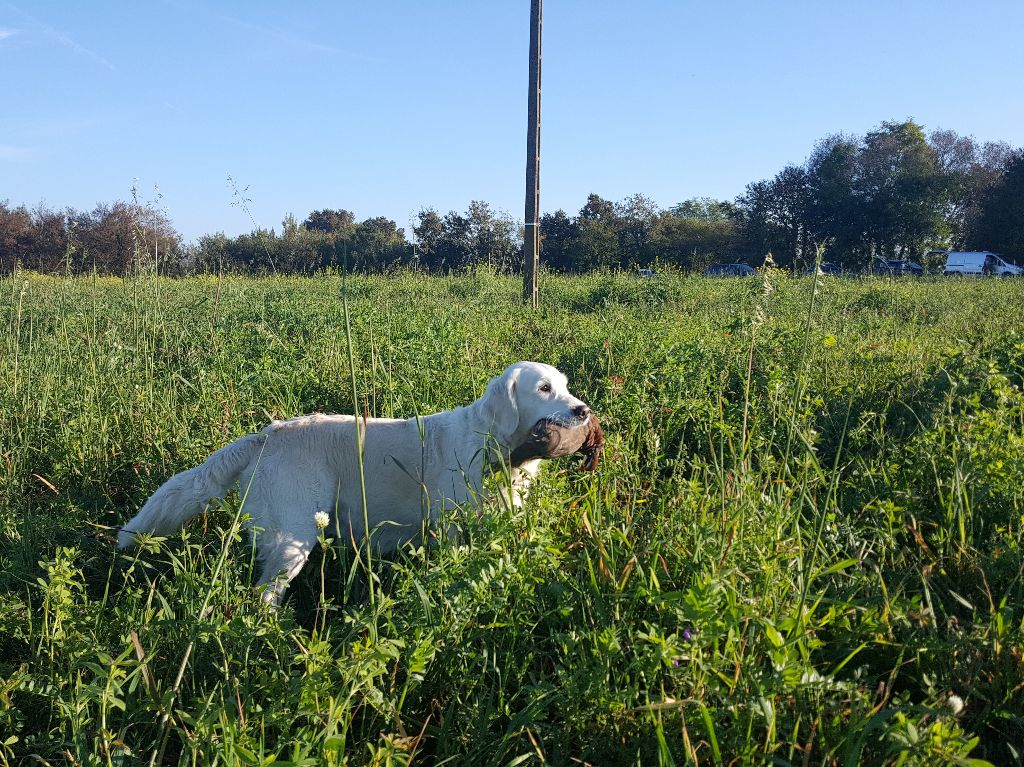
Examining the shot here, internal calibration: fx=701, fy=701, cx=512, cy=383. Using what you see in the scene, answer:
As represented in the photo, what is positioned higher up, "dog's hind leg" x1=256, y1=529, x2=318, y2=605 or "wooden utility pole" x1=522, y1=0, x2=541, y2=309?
"wooden utility pole" x1=522, y1=0, x2=541, y2=309

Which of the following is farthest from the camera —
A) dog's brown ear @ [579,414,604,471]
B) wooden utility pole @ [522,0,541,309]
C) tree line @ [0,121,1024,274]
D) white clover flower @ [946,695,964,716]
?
tree line @ [0,121,1024,274]

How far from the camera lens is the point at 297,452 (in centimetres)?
307

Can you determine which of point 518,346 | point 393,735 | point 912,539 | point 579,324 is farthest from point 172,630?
point 579,324

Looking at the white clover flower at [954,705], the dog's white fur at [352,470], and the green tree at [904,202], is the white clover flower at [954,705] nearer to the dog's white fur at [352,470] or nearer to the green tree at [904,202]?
the dog's white fur at [352,470]

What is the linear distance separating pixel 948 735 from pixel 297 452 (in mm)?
2498

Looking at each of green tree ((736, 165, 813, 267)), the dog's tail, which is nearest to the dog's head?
the dog's tail

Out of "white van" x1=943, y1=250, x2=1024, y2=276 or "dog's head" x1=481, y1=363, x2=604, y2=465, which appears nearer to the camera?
"dog's head" x1=481, y1=363, x2=604, y2=465

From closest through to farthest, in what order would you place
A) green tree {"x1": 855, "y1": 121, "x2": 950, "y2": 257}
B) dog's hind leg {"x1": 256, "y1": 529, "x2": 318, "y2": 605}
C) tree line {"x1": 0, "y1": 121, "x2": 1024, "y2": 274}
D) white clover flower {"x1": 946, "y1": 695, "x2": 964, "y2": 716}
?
white clover flower {"x1": 946, "y1": 695, "x2": 964, "y2": 716} → dog's hind leg {"x1": 256, "y1": 529, "x2": 318, "y2": 605} → tree line {"x1": 0, "y1": 121, "x2": 1024, "y2": 274} → green tree {"x1": 855, "y1": 121, "x2": 950, "y2": 257}

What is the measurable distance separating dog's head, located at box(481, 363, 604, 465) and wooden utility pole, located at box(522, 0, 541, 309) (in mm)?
6438

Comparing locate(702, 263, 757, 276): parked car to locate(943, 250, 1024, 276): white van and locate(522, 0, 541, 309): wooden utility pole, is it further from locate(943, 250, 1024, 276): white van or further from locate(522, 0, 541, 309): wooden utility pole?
locate(943, 250, 1024, 276): white van

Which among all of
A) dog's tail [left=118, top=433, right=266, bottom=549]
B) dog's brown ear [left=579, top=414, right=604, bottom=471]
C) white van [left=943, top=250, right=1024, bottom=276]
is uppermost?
white van [left=943, top=250, right=1024, bottom=276]

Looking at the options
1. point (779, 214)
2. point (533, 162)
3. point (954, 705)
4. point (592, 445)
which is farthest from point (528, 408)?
point (779, 214)

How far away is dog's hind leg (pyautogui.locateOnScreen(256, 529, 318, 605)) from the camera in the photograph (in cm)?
283

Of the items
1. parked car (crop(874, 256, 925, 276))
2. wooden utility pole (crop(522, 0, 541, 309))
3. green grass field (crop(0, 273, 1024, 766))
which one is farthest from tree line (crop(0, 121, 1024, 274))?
green grass field (crop(0, 273, 1024, 766))
